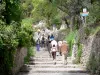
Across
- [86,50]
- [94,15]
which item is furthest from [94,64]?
[94,15]

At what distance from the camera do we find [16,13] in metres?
20.5

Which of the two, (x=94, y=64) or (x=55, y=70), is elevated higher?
(x=94, y=64)

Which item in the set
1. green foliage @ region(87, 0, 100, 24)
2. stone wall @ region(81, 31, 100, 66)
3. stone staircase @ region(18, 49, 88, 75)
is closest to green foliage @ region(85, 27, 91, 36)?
stone wall @ region(81, 31, 100, 66)

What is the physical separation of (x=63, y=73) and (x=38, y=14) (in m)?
31.4

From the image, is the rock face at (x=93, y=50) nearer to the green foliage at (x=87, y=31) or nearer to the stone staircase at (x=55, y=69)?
the stone staircase at (x=55, y=69)

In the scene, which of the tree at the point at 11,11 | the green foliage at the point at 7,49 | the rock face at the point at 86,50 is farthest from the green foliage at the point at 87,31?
the green foliage at the point at 7,49

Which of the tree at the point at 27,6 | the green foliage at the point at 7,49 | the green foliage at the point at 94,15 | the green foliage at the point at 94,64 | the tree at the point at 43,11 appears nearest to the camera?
the green foliage at the point at 7,49

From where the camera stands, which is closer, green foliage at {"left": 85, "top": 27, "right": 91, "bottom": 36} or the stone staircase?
the stone staircase

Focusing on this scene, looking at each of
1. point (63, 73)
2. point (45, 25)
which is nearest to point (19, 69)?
point (63, 73)

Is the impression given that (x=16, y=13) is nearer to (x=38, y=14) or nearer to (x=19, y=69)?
(x=19, y=69)

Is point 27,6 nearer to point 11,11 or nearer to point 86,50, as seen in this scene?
point 86,50

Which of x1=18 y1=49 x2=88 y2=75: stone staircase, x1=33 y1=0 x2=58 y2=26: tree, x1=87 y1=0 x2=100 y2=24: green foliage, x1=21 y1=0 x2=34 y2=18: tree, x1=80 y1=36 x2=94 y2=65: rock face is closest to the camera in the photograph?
x1=18 y1=49 x2=88 y2=75: stone staircase

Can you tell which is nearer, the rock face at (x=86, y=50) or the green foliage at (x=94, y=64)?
the green foliage at (x=94, y=64)

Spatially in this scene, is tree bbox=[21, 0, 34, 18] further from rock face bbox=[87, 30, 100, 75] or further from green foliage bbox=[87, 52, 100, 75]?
green foliage bbox=[87, 52, 100, 75]
